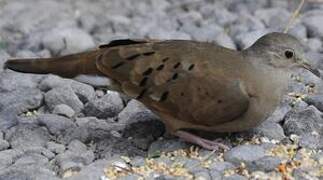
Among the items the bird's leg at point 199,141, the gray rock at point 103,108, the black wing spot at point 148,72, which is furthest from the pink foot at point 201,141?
the gray rock at point 103,108

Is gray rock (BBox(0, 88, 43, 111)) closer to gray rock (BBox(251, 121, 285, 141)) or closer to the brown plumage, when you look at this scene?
the brown plumage

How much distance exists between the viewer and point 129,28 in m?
6.92

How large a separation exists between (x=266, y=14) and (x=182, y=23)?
2.19ft

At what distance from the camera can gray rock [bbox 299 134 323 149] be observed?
467cm

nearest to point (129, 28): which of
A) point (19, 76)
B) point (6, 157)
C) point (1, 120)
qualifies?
point (19, 76)

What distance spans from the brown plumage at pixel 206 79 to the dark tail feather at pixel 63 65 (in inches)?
3.9

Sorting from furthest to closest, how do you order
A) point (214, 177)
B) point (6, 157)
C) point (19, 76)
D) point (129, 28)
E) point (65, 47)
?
point (129, 28)
point (65, 47)
point (19, 76)
point (6, 157)
point (214, 177)

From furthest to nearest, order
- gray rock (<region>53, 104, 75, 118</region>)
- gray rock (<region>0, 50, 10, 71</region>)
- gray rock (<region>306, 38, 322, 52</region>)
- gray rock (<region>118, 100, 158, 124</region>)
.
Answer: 1. gray rock (<region>306, 38, 322, 52</region>)
2. gray rock (<region>0, 50, 10, 71</region>)
3. gray rock (<region>53, 104, 75, 118</region>)
4. gray rock (<region>118, 100, 158, 124</region>)

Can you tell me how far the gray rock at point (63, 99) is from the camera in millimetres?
5312

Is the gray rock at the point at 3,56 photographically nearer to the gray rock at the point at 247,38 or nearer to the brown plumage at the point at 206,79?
the brown plumage at the point at 206,79

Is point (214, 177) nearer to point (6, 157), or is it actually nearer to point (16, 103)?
point (6, 157)

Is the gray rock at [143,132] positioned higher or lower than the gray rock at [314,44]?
lower

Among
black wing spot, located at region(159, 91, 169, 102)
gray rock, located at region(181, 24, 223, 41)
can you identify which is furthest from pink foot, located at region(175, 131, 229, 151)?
gray rock, located at region(181, 24, 223, 41)

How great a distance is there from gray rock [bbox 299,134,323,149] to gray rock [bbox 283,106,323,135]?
60 mm
